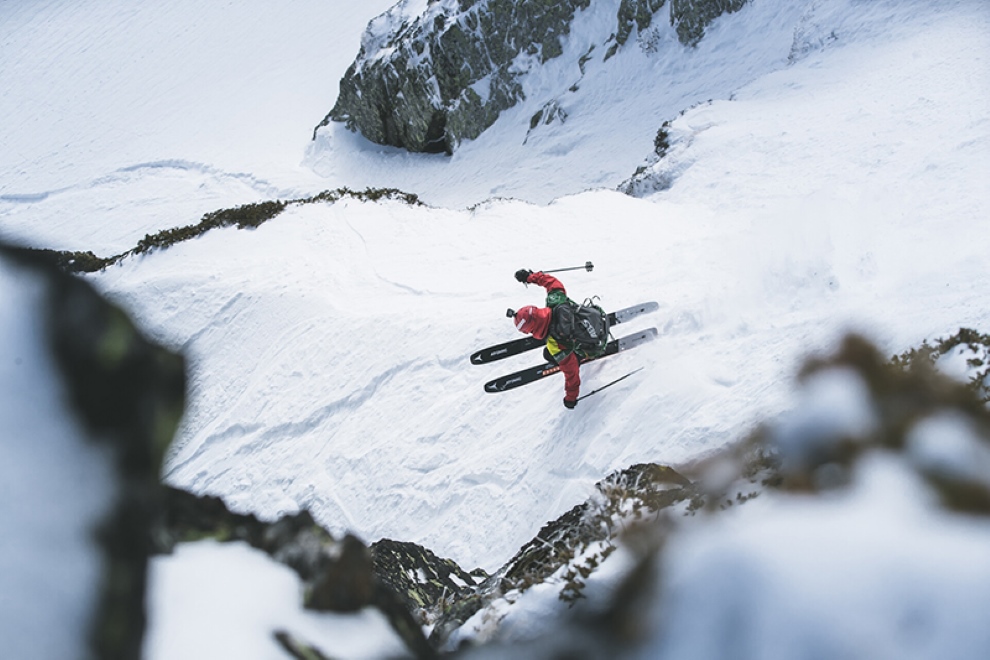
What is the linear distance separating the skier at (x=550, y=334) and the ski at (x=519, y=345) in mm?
1303

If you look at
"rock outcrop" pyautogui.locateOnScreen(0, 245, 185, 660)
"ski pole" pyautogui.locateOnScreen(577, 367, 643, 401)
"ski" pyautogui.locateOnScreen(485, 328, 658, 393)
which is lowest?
A: "ski pole" pyautogui.locateOnScreen(577, 367, 643, 401)

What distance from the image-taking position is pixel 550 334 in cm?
844

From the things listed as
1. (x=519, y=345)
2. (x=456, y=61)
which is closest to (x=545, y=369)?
(x=519, y=345)

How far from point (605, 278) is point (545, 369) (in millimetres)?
3486

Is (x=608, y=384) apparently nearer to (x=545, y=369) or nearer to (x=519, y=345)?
(x=545, y=369)

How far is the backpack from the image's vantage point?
330 inches

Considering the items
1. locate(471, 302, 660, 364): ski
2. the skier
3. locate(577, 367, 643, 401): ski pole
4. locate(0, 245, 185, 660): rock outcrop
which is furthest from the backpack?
locate(0, 245, 185, 660): rock outcrop

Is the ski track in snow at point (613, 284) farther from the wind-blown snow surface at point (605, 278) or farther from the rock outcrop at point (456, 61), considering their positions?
the rock outcrop at point (456, 61)

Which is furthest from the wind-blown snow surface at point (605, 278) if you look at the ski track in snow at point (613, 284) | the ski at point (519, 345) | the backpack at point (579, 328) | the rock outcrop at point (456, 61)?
the rock outcrop at point (456, 61)

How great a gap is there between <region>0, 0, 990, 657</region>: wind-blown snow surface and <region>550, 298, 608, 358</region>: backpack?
86cm

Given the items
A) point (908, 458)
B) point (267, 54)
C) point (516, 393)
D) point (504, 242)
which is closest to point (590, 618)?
point (908, 458)

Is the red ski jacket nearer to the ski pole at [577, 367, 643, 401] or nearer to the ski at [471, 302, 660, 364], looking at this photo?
the ski pole at [577, 367, 643, 401]

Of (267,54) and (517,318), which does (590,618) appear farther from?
(267,54)

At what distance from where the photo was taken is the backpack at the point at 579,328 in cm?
838
